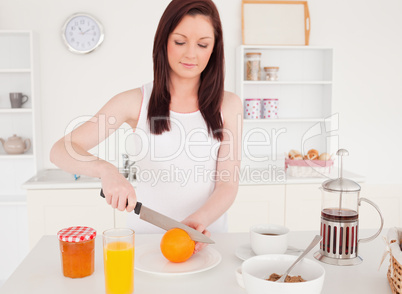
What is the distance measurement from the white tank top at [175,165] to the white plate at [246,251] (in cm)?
42

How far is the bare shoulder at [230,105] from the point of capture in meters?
1.67

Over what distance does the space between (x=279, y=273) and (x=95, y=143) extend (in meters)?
0.83

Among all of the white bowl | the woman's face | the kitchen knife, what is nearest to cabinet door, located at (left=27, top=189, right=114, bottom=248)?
the woman's face

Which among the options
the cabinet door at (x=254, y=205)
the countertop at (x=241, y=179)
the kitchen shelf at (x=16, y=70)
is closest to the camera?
the countertop at (x=241, y=179)

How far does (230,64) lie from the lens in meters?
3.10

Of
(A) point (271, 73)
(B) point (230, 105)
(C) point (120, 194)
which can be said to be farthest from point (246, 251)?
(A) point (271, 73)

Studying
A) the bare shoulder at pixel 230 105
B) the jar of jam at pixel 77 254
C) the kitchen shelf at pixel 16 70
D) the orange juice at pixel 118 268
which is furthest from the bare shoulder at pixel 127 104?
the kitchen shelf at pixel 16 70

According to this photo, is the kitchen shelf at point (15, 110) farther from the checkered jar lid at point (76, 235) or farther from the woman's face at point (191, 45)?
the checkered jar lid at point (76, 235)

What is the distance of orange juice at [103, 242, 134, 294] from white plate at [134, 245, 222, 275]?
0.10m

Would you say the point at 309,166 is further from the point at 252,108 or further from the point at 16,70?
the point at 16,70

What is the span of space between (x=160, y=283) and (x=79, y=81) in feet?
7.62

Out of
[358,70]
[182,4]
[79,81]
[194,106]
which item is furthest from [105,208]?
[358,70]

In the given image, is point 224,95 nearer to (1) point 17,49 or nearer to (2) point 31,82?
(2) point 31,82

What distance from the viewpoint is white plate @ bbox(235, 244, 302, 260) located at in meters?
1.17
